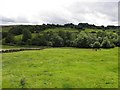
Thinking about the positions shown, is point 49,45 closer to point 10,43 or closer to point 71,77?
point 10,43

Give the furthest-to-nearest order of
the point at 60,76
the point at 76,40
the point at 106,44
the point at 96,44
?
the point at 76,40 → the point at 96,44 → the point at 106,44 → the point at 60,76

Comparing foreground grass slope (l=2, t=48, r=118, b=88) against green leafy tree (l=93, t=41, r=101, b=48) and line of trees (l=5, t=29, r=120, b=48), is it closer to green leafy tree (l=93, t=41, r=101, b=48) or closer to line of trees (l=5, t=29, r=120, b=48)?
green leafy tree (l=93, t=41, r=101, b=48)

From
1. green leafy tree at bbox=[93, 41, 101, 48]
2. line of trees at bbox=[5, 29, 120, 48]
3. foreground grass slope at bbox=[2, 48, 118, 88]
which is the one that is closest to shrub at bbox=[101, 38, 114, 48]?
line of trees at bbox=[5, 29, 120, 48]

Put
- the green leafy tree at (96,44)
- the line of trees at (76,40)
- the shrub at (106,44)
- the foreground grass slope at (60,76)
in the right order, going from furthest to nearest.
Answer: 1. the line of trees at (76,40)
2. the green leafy tree at (96,44)
3. the shrub at (106,44)
4. the foreground grass slope at (60,76)

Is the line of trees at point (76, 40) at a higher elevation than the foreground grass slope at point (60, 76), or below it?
higher

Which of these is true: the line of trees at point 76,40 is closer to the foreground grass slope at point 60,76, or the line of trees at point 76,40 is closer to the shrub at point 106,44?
the shrub at point 106,44

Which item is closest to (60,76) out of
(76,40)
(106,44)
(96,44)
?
(96,44)

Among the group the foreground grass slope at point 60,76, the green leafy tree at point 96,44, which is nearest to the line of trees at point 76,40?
the green leafy tree at point 96,44

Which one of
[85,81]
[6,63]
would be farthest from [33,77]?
[6,63]

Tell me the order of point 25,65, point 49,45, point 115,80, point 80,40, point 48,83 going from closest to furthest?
point 48,83
point 115,80
point 25,65
point 80,40
point 49,45

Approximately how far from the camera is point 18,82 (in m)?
43.2

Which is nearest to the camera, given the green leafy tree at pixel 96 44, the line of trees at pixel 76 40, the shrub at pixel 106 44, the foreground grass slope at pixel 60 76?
the foreground grass slope at pixel 60 76

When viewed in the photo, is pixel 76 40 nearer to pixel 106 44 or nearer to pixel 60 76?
pixel 106 44

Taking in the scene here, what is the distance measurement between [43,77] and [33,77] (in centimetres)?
175
